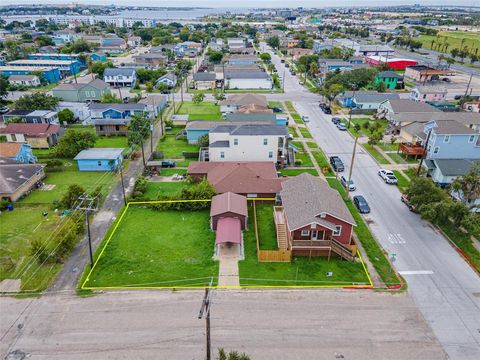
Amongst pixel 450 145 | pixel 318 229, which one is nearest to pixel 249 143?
pixel 318 229

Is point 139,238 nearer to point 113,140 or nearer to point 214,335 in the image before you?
point 214,335

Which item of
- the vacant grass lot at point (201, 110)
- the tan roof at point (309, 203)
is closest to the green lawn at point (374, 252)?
the tan roof at point (309, 203)

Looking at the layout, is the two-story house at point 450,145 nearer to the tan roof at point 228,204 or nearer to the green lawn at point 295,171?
the green lawn at point 295,171

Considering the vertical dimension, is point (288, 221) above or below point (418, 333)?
above

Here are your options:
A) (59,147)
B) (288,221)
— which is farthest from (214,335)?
(59,147)

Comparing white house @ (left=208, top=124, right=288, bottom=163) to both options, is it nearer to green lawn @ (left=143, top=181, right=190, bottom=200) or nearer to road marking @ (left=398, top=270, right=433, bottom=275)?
green lawn @ (left=143, top=181, right=190, bottom=200)

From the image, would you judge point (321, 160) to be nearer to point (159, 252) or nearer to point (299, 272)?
point (299, 272)

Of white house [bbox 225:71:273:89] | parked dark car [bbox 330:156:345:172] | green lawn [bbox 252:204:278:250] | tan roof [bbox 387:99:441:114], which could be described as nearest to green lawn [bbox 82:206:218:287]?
green lawn [bbox 252:204:278:250]
